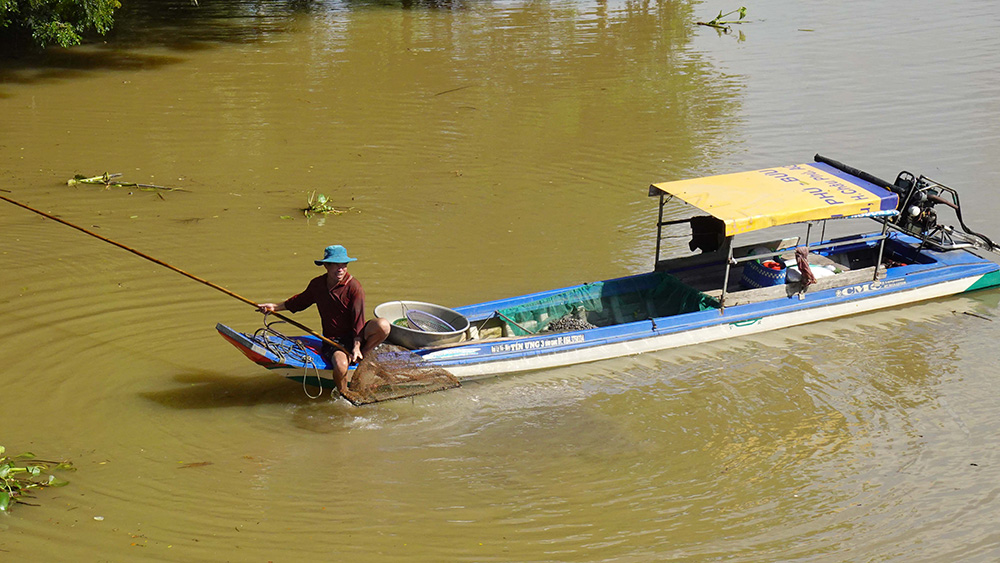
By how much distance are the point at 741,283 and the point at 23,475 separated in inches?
279

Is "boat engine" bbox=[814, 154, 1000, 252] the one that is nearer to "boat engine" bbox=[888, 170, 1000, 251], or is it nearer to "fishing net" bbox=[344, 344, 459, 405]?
"boat engine" bbox=[888, 170, 1000, 251]

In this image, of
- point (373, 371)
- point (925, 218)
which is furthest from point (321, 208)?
point (925, 218)

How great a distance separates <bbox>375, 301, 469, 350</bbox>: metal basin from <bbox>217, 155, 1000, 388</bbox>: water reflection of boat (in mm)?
55

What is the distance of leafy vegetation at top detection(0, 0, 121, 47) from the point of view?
16.7 m

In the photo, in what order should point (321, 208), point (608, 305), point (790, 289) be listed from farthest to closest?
point (321, 208) < point (608, 305) < point (790, 289)

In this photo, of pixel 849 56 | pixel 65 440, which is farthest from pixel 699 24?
pixel 65 440

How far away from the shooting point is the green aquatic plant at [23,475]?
653 cm

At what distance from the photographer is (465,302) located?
995cm

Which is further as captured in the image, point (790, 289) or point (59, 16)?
point (59, 16)

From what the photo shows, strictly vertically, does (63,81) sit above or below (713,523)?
above

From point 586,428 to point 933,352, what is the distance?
12.9ft

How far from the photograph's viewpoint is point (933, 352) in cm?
931

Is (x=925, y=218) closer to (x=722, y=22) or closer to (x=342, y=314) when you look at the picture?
(x=342, y=314)

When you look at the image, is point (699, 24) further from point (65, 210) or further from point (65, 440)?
point (65, 440)
